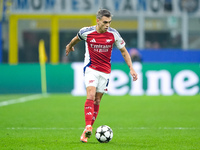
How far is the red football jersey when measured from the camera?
8.97 metres

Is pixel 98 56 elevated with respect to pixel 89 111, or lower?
elevated

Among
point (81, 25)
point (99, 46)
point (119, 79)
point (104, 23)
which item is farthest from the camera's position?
point (81, 25)

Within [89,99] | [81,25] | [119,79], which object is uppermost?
[89,99]

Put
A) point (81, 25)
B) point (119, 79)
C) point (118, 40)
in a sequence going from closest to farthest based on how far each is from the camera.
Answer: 1. point (118, 40)
2. point (119, 79)
3. point (81, 25)

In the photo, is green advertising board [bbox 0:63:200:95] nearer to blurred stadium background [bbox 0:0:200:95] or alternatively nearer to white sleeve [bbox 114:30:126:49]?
blurred stadium background [bbox 0:0:200:95]

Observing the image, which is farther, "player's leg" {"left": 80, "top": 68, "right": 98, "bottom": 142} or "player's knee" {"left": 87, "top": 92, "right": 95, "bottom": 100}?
"player's knee" {"left": 87, "top": 92, "right": 95, "bottom": 100}

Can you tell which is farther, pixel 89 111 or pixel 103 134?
pixel 89 111

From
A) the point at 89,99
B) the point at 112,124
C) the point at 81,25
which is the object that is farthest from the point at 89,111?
the point at 81,25

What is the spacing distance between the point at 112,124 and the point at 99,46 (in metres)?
2.82

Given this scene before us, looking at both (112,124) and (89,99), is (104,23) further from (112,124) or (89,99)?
(112,124)

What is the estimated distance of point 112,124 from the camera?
1138 cm

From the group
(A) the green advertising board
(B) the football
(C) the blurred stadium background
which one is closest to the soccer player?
(B) the football

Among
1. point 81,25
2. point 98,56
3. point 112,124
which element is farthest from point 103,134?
point 81,25

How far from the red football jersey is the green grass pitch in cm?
118
